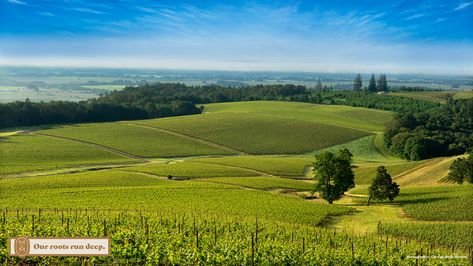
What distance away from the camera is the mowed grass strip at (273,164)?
76375 millimetres

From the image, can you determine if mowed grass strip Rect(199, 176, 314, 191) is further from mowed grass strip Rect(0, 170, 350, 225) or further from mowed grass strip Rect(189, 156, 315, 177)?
mowed grass strip Rect(189, 156, 315, 177)

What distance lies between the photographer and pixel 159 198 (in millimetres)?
51062

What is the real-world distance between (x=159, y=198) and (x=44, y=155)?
41.8 meters

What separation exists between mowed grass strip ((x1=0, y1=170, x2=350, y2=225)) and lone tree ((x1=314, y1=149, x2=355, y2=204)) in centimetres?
360

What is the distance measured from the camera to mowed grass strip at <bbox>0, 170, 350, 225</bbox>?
146 feet

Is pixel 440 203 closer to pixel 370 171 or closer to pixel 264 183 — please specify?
pixel 264 183

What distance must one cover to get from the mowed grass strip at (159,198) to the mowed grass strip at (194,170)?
556 cm

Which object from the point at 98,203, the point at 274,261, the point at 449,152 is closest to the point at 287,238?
the point at 274,261

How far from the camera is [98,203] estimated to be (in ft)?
156

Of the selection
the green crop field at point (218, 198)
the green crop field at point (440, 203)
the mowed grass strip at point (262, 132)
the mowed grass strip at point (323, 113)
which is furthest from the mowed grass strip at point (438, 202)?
the mowed grass strip at point (323, 113)

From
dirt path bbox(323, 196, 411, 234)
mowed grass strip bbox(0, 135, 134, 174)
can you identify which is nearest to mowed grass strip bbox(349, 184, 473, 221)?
dirt path bbox(323, 196, 411, 234)

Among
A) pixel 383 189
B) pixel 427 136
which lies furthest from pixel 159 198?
pixel 427 136

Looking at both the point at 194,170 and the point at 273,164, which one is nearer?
the point at 194,170

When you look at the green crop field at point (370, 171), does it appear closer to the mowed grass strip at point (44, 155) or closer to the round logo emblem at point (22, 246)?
the mowed grass strip at point (44, 155)
